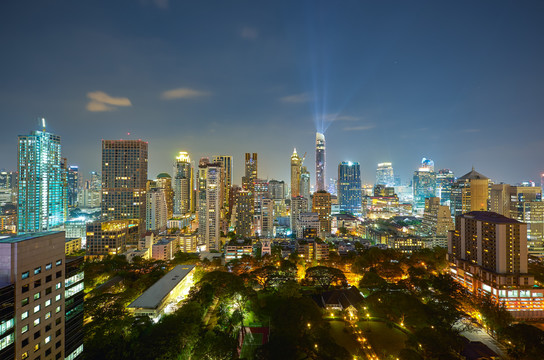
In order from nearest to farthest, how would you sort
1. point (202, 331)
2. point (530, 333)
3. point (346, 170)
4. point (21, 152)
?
point (530, 333)
point (202, 331)
point (21, 152)
point (346, 170)

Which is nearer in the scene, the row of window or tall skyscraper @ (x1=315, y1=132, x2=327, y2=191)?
the row of window

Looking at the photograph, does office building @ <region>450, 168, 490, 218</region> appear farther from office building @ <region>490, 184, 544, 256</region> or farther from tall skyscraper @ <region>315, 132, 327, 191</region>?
tall skyscraper @ <region>315, 132, 327, 191</region>

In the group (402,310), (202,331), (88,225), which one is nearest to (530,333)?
(402,310)

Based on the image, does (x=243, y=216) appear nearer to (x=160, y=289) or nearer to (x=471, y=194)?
(x=160, y=289)

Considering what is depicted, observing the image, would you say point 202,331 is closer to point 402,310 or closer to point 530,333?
point 402,310

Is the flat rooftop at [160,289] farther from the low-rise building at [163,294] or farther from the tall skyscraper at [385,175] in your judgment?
the tall skyscraper at [385,175]

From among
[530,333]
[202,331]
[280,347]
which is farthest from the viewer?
[202,331]

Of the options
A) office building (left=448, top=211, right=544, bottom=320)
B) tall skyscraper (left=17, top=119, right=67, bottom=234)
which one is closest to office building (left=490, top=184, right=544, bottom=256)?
office building (left=448, top=211, right=544, bottom=320)
